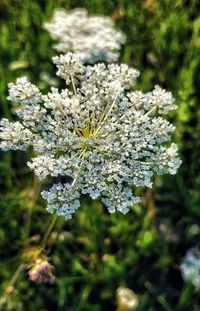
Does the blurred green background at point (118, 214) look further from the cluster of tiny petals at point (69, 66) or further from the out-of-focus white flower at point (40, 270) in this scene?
the cluster of tiny petals at point (69, 66)

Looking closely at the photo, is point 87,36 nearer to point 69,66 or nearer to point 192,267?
point 69,66

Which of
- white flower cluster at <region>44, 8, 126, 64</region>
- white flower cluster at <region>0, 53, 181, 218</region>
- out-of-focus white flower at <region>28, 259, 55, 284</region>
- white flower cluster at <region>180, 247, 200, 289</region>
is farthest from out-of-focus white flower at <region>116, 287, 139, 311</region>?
white flower cluster at <region>44, 8, 126, 64</region>

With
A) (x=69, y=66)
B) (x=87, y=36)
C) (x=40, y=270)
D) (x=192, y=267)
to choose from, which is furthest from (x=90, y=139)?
(x=192, y=267)

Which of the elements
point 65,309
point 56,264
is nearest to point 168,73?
point 56,264

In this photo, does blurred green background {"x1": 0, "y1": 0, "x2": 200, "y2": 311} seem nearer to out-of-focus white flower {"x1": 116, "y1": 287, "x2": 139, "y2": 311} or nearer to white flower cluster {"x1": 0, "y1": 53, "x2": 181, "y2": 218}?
out-of-focus white flower {"x1": 116, "y1": 287, "x2": 139, "y2": 311}

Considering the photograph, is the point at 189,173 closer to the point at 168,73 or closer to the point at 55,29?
the point at 168,73

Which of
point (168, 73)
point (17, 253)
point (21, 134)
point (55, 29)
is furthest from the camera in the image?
point (168, 73)

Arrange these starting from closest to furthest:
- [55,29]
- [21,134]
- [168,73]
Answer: [21,134]
[55,29]
[168,73]
